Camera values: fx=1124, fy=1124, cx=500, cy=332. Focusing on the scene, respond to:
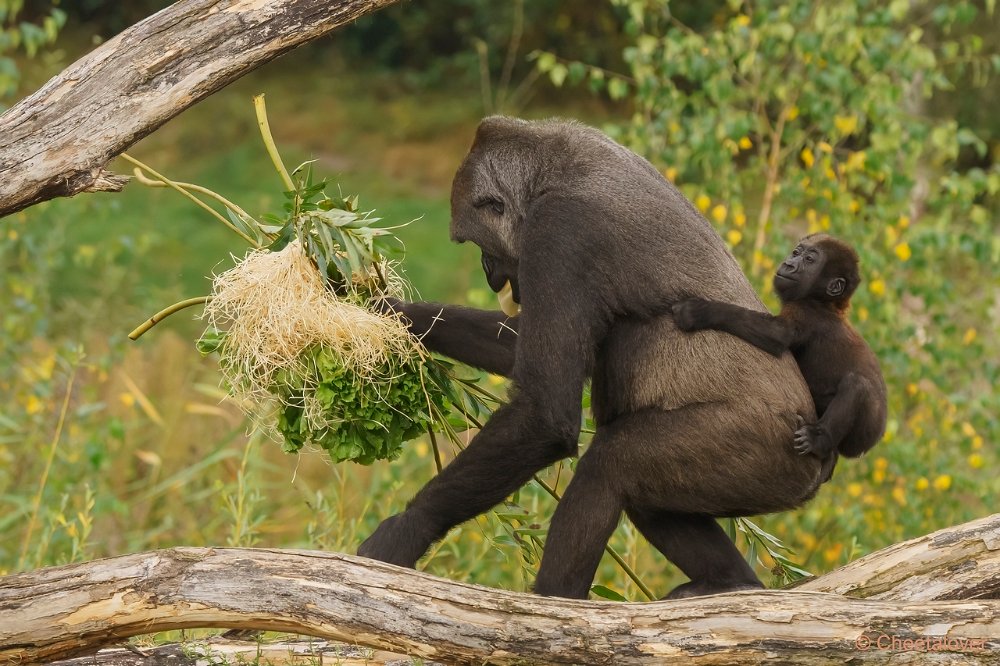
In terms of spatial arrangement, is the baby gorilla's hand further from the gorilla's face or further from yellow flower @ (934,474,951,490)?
yellow flower @ (934,474,951,490)

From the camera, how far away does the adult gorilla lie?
365cm

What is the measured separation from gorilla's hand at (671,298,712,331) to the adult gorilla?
4 cm

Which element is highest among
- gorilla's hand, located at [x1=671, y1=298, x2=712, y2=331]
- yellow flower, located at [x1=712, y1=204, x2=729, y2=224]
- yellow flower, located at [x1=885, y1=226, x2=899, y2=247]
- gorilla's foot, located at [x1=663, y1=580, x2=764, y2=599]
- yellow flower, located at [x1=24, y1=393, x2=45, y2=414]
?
gorilla's hand, located at [x1=671, y1=298, x2=712, y2=331]

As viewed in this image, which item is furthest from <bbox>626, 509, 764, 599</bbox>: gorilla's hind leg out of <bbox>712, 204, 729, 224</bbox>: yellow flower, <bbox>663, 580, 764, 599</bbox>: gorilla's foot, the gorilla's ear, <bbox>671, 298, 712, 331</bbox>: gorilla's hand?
<bbox>712, 204, 729, 224</bbox>: yellow flower

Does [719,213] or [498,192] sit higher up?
[498,192]

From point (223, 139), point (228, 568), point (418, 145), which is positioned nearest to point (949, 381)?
point (228, 568)

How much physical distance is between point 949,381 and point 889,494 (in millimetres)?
804

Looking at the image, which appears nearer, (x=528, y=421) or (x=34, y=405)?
(x=528, y=421)

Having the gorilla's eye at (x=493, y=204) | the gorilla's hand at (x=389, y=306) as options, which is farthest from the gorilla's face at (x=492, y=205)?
the gorilla's hand at (x=389, y=306)

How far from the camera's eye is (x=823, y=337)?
3.88 meters

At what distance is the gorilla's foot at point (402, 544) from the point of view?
3.78 m

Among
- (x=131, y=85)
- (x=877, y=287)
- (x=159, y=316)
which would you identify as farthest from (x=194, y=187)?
(x=877, y=287)

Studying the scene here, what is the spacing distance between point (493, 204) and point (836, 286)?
1258 mm

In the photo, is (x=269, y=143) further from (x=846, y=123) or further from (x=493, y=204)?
(x=846, y=123)
